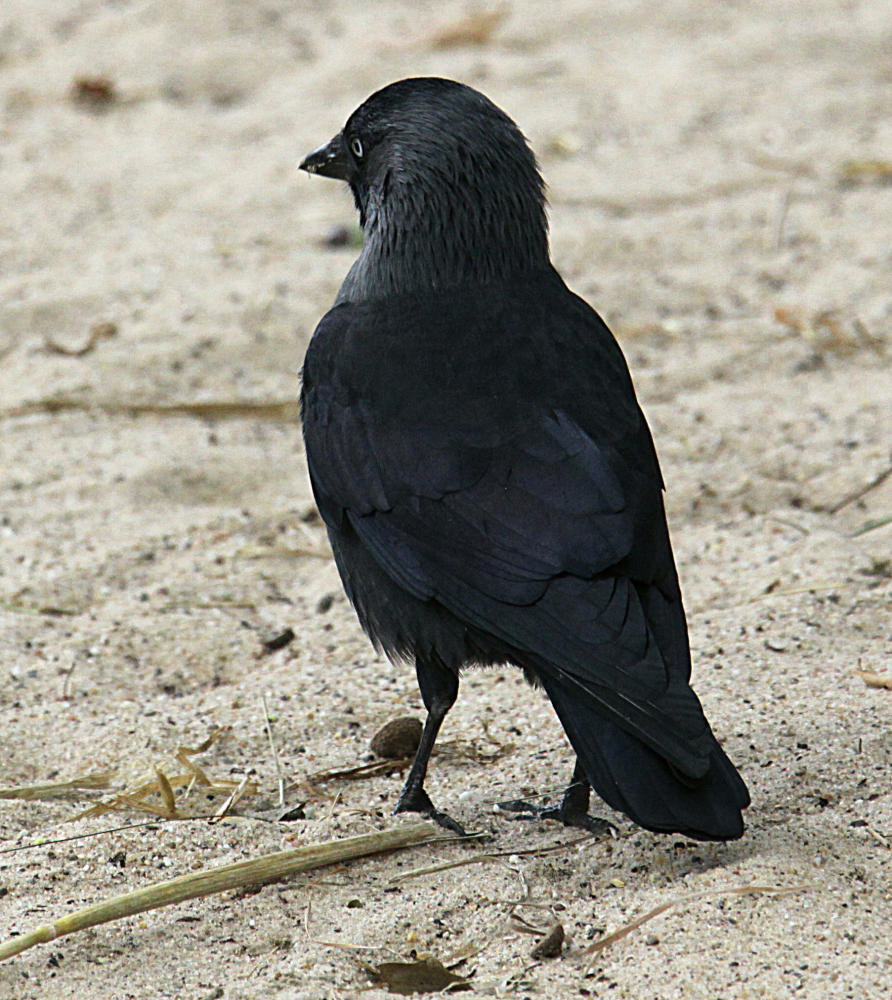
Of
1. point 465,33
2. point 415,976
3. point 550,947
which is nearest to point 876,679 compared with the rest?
point 550,947

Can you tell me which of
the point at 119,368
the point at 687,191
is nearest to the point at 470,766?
the point at 119,368

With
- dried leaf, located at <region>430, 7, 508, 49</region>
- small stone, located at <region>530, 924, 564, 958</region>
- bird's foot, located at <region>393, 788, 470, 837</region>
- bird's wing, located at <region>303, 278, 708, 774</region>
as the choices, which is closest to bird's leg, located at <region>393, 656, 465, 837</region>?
bird's foot, located at <region>393, 788, 470, 837</region>

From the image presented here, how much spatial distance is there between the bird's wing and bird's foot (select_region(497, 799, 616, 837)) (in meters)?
0.46

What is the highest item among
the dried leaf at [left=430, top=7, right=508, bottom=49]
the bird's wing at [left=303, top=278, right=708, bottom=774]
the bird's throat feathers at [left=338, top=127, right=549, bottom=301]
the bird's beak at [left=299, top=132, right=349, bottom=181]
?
the dried leaf at [left=430, top=7, right=508, bottom=49]

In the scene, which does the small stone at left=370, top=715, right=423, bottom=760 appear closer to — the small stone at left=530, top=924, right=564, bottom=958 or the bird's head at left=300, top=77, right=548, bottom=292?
the small stone at left=530, top=924, right=564, bottom=958

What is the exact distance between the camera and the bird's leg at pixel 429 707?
10.8ft

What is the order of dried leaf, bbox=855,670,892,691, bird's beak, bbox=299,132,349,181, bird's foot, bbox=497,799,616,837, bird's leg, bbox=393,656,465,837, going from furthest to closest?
1. bird's beak, bbox=299,132,349,181
2. dried leaf, bbox=855,670,892,691
3. bird's leg, bbox=393,656,465,837
4. bird's foot, bbox=497,799,616,837

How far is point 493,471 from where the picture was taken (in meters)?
3.08

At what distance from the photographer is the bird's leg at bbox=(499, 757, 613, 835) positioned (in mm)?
3201

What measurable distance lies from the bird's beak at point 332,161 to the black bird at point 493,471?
0.06 metres

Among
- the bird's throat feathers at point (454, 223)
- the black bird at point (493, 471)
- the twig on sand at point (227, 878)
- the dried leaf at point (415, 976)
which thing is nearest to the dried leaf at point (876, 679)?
the black bird at point (493, 471)

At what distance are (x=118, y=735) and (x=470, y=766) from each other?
824 mm

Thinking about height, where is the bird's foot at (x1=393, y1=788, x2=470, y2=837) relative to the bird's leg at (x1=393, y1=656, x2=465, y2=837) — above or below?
below

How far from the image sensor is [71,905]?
2887 millimetres
